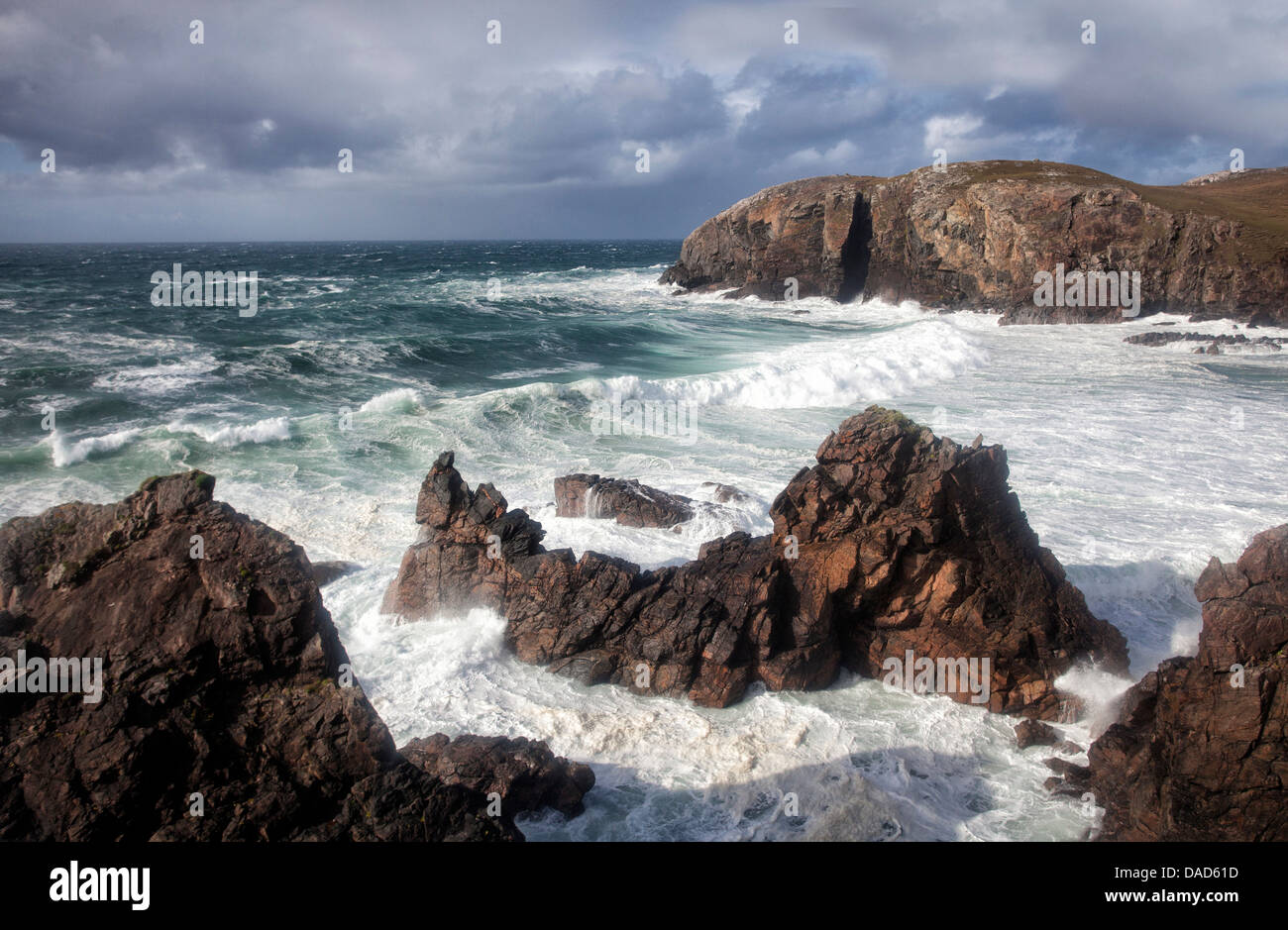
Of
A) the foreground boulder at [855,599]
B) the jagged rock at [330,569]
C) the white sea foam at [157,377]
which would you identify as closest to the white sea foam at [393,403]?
the white sea foam at [157,377]

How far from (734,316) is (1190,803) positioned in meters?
54.7

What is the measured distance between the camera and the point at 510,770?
29.0 ft

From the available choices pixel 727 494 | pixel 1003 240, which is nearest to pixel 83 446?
pixel 727 494

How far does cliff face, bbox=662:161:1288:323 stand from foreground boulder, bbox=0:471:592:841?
55.0m

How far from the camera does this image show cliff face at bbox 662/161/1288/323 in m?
49.6

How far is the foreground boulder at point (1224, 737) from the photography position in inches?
289

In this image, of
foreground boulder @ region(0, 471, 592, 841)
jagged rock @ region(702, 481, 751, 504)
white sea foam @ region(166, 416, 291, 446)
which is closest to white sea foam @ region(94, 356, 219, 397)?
white sea foam @ region(166, 416, 291, 446)

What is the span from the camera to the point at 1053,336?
4591 cm

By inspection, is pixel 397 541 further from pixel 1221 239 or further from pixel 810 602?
pixel 1221 239

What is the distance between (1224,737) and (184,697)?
31.2ft

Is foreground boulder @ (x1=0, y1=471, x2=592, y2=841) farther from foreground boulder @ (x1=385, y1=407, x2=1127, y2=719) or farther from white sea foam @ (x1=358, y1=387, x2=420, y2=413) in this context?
white sea foam @ (x1=358, y1=387, x2=420, y2=413)

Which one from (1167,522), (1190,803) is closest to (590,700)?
(1190,803)

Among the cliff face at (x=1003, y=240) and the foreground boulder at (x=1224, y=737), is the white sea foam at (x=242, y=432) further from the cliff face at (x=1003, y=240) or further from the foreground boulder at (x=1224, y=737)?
the cliff face at (x=1003, y=240)

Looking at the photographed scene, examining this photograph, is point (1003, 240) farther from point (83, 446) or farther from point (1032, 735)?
point (83, 446)
